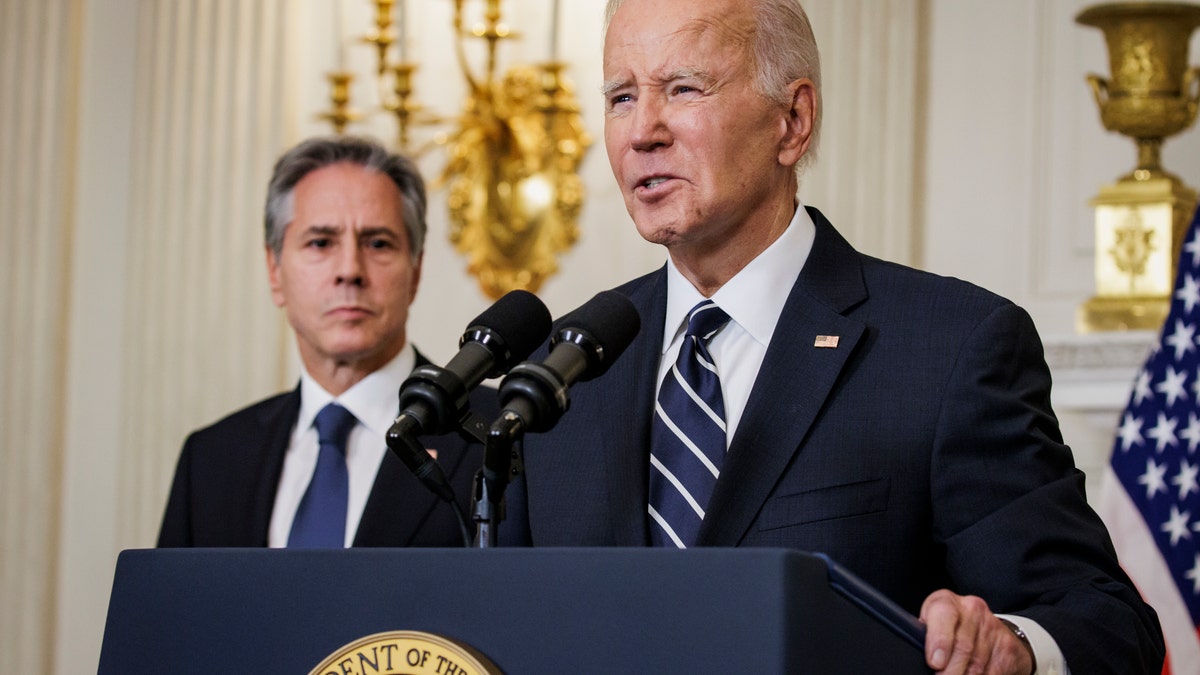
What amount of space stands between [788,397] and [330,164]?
1.58 metres

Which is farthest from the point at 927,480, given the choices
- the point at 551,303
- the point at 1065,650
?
the point at 551,303

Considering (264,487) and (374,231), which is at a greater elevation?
(374,231)

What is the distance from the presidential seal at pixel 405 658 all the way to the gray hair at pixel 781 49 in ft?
3.30

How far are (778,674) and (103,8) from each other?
552 cm

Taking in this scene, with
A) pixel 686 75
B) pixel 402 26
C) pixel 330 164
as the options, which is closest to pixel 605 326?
pixel 686 75

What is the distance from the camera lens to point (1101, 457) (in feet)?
15.0

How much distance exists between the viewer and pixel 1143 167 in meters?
4.34

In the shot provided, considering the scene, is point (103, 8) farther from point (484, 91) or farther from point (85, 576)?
point (85, 576)

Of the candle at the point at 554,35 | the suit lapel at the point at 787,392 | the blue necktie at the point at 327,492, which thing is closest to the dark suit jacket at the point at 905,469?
the suit lapel at the point at 787,392

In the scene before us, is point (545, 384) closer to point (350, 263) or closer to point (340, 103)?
point (350, 263)

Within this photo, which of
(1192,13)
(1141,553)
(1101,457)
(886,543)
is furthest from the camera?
(1101,457)

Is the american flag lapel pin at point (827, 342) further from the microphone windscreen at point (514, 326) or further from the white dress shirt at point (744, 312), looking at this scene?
the microphone windscreen at point (514, 326)

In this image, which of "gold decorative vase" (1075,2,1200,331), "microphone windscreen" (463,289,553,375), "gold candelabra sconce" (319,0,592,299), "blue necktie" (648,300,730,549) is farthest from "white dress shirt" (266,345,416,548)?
"gold candelabra sconce" (319,0,592,299)

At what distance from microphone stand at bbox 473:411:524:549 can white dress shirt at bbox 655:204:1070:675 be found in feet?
1.52
